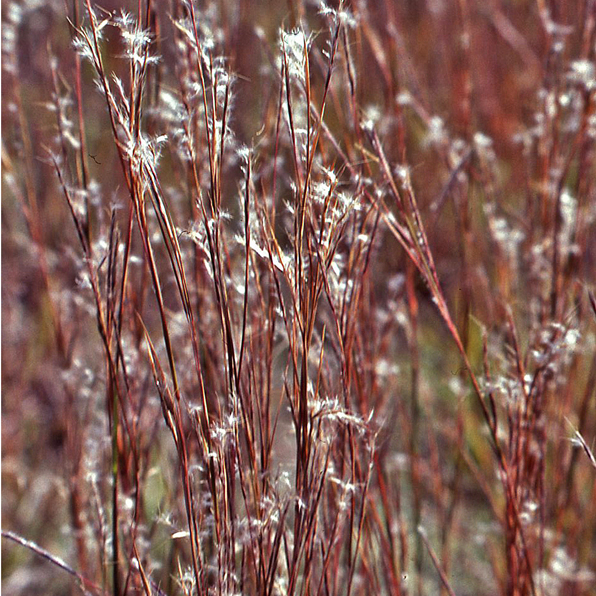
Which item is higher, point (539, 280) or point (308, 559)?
point (539, 280)

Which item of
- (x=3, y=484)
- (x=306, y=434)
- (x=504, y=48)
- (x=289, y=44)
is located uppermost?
(x=504, y=48)

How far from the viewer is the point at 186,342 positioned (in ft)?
2.82

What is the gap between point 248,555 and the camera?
632 millimetres

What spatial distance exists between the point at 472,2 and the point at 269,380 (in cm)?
218

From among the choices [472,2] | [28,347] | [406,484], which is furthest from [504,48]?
[28,347]

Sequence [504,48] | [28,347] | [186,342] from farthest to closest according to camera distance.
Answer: [504,48] → [28,347] → [186,342]

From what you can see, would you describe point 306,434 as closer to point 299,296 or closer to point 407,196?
point 299,296

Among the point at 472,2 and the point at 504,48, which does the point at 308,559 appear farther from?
the point at 504,48

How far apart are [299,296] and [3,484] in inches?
53.1

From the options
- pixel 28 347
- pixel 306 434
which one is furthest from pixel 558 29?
pixel 28 347

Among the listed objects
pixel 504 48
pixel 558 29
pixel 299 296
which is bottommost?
pixel 299 296

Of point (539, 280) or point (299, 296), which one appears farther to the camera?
point (539, 280)

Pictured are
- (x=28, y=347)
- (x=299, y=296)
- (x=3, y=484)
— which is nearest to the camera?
(x=299, y=296)

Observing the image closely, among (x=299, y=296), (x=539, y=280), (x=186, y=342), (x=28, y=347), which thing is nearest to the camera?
(x=299, y=296)
